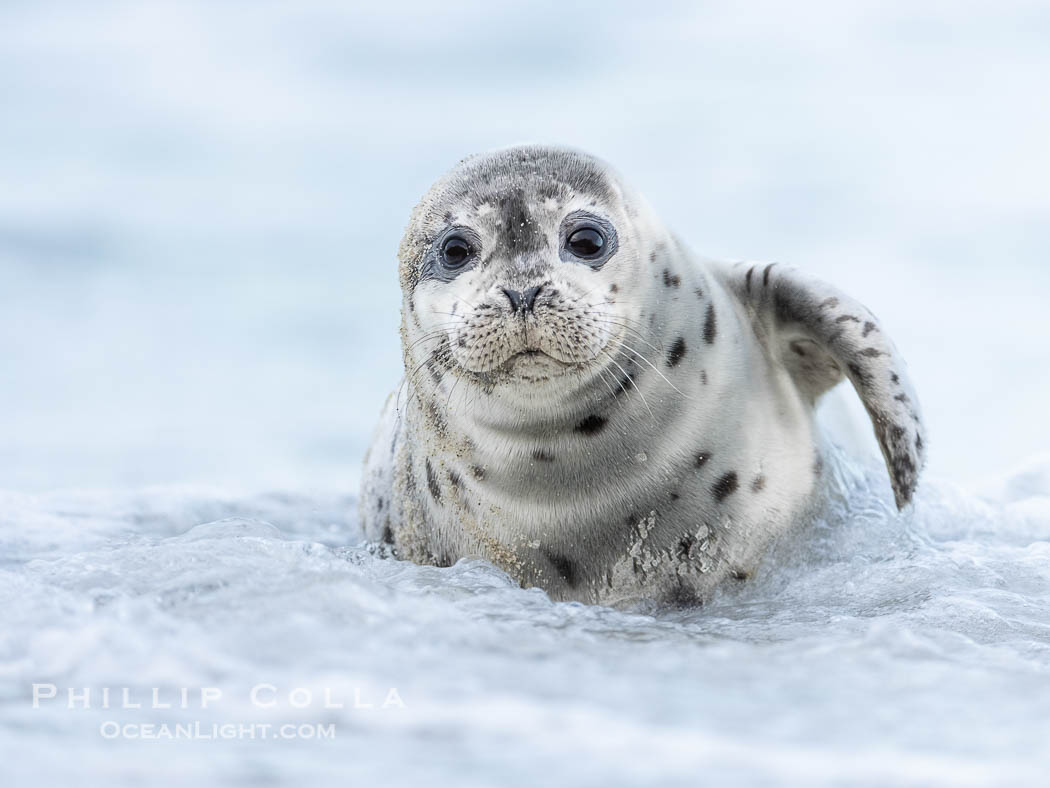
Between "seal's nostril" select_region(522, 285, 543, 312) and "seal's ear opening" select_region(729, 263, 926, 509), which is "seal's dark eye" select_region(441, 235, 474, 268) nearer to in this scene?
"seal's nostril" select_region(522, 285, 543, 312)

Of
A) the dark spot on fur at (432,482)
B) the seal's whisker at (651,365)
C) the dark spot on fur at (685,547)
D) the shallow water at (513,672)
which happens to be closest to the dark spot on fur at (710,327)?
the seal's whisker at (651,365)

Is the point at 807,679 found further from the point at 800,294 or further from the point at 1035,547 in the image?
the point at 1035,547

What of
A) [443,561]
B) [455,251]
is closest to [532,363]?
[455,251]

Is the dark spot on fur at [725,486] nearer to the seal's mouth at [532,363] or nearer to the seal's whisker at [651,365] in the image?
the seal's whisker at [651,365]

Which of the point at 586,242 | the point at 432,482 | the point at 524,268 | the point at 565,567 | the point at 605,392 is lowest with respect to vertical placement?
the point at 565,567

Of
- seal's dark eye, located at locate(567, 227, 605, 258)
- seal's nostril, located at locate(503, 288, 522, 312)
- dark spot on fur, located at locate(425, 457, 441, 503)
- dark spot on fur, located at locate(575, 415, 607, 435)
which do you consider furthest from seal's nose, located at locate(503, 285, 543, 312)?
dark spot on fur, located at locate(425, 457, 441, 503)

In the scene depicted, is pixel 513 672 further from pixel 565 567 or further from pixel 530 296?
pixel 565 567
